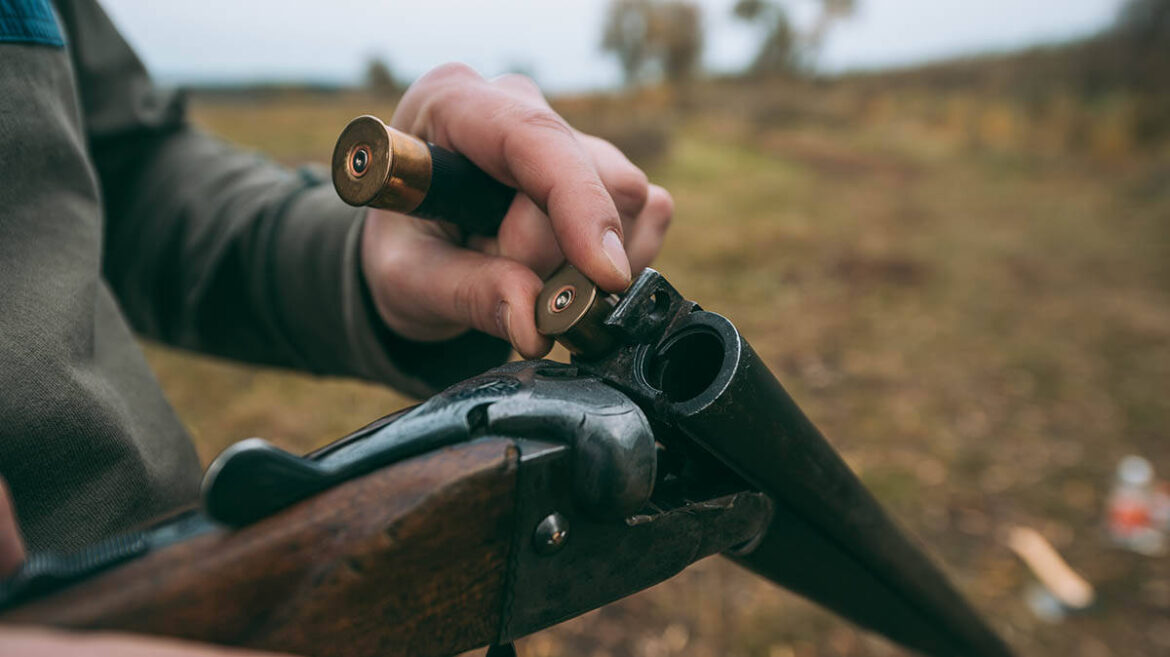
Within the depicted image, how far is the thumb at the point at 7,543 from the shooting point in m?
0.68

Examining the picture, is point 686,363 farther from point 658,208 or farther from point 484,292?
point 658,208

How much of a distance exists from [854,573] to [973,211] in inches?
501

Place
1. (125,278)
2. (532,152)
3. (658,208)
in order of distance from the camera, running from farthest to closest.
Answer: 1. (125,278)
2. (658,208)
3. (532,152)

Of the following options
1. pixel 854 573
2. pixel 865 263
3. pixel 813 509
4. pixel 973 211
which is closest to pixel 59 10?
pixel 813 509

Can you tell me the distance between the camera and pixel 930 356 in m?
6.66

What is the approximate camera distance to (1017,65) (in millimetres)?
21891

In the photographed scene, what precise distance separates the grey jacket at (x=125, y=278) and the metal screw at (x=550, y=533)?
692 mm

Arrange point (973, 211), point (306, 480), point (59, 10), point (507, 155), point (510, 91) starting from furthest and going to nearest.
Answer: point (973, 211) → point (59, 10) → point (510, 91) → point (507, 155) → point (306, 480)

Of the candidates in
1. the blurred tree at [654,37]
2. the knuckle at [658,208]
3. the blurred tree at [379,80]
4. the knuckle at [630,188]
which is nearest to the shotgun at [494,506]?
the knuckle at [630,188]

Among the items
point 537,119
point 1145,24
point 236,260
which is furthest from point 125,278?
point 1145,24

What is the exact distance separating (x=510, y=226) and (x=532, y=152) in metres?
0.18

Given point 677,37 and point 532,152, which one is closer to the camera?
point 532,152

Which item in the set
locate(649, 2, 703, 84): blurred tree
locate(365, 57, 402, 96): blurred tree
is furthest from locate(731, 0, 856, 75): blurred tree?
locate(365, 57, 402, 96): blurred tree

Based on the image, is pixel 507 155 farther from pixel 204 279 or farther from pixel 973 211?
pixel 973 211
